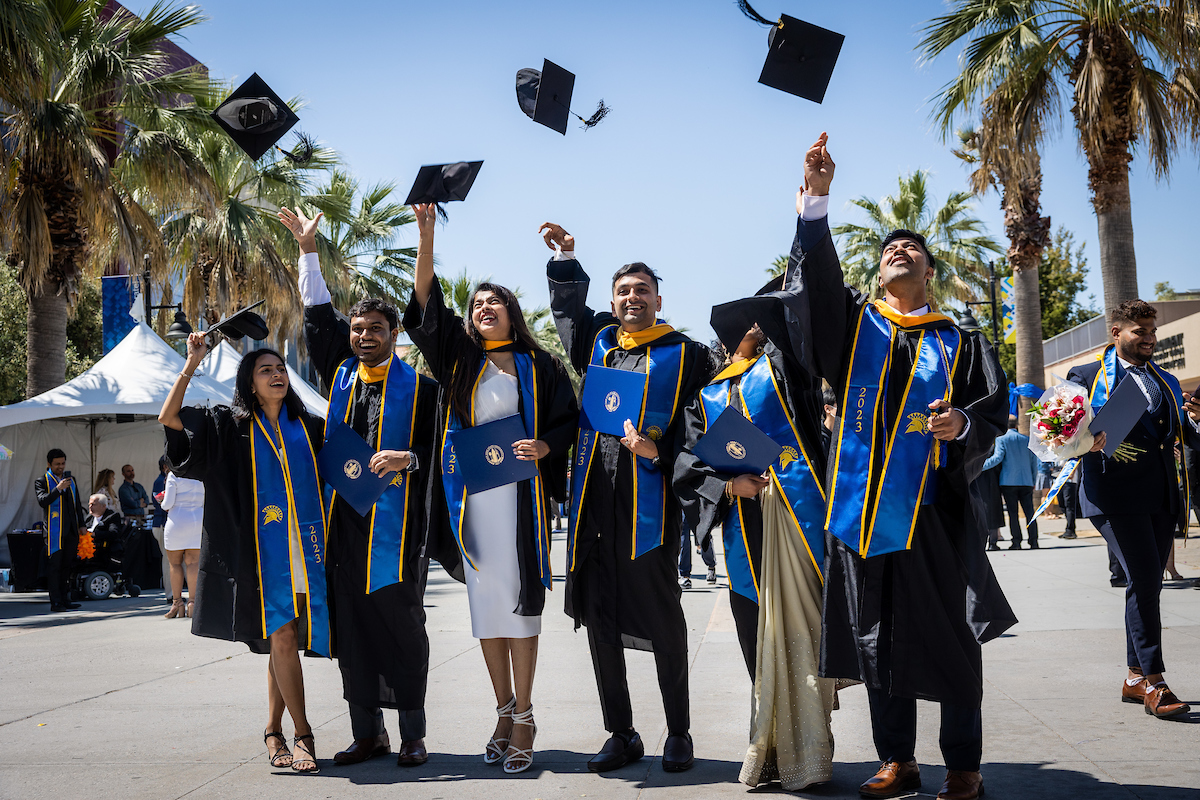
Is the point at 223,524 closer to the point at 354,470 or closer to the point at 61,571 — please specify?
the point at 354,470

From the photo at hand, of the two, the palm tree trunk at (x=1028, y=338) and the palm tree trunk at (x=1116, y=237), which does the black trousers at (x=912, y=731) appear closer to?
the palm tree trunk at (x=1116, y=237)

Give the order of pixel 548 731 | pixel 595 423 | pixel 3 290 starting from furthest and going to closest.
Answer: pixel 3 290
pixel 548 731
pixel 595 423

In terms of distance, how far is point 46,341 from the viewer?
1391 centimetres

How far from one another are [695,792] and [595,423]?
4.89 feet

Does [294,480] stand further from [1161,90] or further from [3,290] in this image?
[3,290]

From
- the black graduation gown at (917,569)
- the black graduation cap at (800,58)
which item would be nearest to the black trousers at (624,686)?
the black graduation gown at (917,569)

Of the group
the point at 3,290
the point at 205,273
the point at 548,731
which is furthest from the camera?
the point at 3,290

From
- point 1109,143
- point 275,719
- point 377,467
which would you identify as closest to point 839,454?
point 377,467

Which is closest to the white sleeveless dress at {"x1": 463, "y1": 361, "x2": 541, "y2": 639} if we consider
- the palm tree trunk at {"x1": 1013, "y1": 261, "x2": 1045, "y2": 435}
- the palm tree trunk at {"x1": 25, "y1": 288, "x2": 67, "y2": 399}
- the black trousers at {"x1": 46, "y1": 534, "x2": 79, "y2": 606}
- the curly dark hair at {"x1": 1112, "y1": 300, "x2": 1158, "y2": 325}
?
the curly dark hair at {"x1": 1112, "y1": 300, "x2": 1158, "y2": 325}

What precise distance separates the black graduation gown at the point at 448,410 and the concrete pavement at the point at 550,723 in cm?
→ 85

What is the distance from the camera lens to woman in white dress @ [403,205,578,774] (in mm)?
4305

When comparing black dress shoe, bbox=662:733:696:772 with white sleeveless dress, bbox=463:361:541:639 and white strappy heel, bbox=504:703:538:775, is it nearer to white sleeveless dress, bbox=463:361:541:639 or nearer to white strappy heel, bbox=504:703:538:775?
white strappy heel, bbox=504:703:538:775

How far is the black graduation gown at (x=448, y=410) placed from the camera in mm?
4371

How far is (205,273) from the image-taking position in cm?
1827
